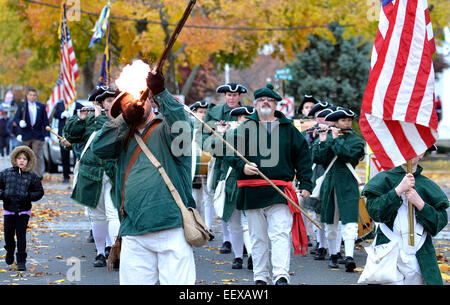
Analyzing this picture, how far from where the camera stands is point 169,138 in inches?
213

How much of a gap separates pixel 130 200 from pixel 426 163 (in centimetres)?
2438

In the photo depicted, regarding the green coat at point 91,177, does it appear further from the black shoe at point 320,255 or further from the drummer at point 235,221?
the black shoe at point 320,255

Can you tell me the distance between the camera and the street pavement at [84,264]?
8.19m

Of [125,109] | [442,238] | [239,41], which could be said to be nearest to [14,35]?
[239,41]

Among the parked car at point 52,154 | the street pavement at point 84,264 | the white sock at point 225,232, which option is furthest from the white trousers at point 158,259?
the parked car at point 52,154

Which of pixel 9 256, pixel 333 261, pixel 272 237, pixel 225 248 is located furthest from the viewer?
pixel 225 248

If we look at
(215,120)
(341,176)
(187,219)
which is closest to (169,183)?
(187,219)

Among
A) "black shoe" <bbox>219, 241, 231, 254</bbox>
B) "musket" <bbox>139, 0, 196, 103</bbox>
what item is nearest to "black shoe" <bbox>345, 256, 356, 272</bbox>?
"black shoe" <bbox>219, 241, 231, 254</bbox>

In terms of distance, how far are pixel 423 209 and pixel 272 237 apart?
239cm

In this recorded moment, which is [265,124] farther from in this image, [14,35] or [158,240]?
[14,35]

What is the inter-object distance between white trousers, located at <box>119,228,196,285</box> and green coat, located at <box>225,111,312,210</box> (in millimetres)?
2435

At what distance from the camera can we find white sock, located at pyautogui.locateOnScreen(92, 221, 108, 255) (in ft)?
30.1

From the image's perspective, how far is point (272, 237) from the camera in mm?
7645

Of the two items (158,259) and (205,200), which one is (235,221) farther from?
(158,259)
